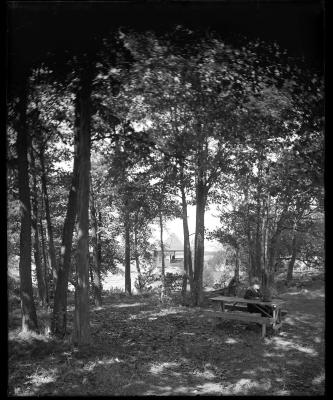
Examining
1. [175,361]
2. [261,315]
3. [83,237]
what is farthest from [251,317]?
[83,237]

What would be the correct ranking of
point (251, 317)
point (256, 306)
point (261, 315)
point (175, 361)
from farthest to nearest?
point (256, 306)
point (261, 315)
point (251, 317)
point (175, 361)

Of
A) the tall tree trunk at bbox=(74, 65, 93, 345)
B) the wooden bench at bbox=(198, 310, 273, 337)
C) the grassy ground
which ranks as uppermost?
the tall tree trunk at bbox=(74, 65, 93, 345)

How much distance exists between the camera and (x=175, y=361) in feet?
25.8

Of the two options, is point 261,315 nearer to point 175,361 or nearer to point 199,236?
point 175,361

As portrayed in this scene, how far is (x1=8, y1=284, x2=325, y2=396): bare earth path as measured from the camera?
643 cm

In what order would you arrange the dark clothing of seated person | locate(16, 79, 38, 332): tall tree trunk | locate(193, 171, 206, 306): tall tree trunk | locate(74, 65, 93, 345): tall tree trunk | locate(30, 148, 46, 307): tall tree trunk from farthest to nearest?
locate(193, 171, 206, 306): tall tree trunk, locate(30, 148, 46, 307): tall tree trunk, the dark clothing of seated person, locate(16, 79, 38, 332): tall tree trunk, locate(74, 65, 93, 345): tall tree trunk

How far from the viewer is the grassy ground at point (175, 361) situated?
644 centimetres

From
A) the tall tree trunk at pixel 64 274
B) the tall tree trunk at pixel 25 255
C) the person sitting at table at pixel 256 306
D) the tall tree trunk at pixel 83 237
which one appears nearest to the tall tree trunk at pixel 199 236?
the person sitting at table at pixel 256 306

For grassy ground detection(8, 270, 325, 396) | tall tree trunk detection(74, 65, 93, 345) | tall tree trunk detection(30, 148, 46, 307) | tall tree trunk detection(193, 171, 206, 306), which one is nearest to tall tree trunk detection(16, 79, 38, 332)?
grassy ground detection(8, 270, 325, 396)

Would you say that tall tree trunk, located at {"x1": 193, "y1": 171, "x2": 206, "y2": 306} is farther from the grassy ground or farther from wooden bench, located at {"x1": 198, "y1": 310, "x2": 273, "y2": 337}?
wooden bench, located at {"x1": 198, "y1": 310, "x2": 273, "y2": 337}

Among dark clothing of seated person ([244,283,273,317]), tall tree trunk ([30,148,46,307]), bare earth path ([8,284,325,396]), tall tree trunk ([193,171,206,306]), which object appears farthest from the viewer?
tall tree trunk ([193,171,206,306])

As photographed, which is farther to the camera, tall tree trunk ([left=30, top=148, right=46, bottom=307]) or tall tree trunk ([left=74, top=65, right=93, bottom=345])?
tall tree trunk ([left=30, top=148, right=46, bottom=307])

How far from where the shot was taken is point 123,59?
6.79m

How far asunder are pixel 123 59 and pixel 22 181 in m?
4.90
